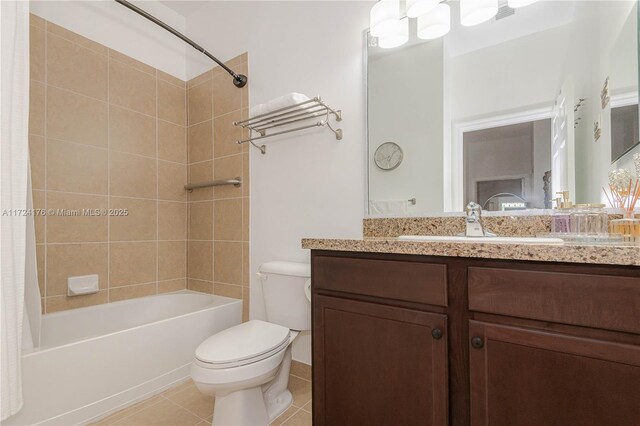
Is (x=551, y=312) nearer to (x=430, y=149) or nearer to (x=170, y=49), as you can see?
(x=430, y=149)

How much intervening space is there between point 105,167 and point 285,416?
6.20 feet

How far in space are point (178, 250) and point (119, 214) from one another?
51 centimetres

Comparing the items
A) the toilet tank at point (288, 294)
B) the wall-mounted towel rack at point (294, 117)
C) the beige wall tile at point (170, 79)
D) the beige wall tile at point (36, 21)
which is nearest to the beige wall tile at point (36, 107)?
the beige wall tile at point (36, 21)

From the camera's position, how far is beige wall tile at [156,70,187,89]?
2.36m

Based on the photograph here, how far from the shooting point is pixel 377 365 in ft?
3.17

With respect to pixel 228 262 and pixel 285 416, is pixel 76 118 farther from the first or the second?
pixel 285 416

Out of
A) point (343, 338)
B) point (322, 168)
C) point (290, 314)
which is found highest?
point (322, 168)

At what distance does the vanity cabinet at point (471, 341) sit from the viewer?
670 mm

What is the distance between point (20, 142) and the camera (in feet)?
4.25

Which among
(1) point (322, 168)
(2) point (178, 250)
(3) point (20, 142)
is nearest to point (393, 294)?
(1) point (322, 168)

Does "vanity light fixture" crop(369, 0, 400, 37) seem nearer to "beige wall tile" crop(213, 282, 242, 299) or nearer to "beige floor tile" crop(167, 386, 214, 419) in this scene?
"beige wall tile" crop(213, 282, 242, 299)

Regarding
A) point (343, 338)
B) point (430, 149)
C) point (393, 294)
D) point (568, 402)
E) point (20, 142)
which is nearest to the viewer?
point (568, 402)

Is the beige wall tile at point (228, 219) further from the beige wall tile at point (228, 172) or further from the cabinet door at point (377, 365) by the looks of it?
the cabinet door at point (377, 365)

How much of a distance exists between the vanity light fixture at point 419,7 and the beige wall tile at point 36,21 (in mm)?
2053
